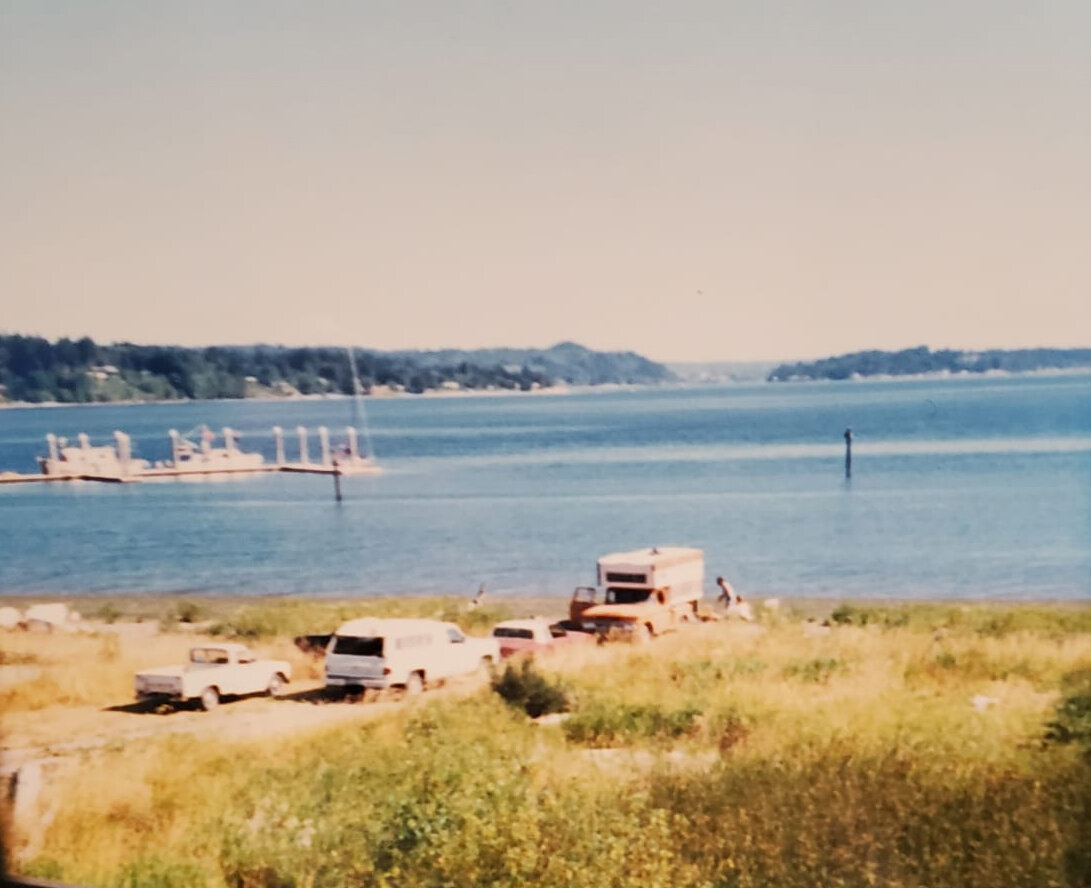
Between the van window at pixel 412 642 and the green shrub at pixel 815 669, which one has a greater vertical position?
the van window at pixel 412 642

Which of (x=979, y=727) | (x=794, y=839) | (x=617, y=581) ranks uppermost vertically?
(x=617, y=581)

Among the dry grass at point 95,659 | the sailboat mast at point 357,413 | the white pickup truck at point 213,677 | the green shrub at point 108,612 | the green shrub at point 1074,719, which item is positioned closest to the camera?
the green shrub at point 1074,719

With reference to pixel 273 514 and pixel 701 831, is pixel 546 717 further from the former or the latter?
pixel 273 514

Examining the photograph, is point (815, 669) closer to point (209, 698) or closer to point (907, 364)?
point (907, 364)

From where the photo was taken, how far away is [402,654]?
510cm

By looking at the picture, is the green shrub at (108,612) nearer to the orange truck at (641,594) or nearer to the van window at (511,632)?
the van window at (511,632)

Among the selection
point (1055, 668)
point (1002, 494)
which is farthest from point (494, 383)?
point (1055, 668)

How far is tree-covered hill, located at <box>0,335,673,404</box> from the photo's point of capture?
531 centimetres

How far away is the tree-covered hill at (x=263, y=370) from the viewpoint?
531cm

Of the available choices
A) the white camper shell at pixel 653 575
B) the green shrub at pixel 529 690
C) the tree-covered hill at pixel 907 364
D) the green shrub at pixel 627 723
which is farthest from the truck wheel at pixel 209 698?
the tree-covered hill at pixel 907 364

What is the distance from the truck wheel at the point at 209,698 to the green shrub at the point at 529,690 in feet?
4.47

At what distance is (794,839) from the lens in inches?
159

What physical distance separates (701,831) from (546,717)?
100cm

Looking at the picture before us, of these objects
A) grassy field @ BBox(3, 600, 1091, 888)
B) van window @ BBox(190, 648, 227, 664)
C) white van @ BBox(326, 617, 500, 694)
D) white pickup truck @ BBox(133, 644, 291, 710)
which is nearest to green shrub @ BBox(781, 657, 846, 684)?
grassy field @ BBox(3, 600, 1091, 888)
